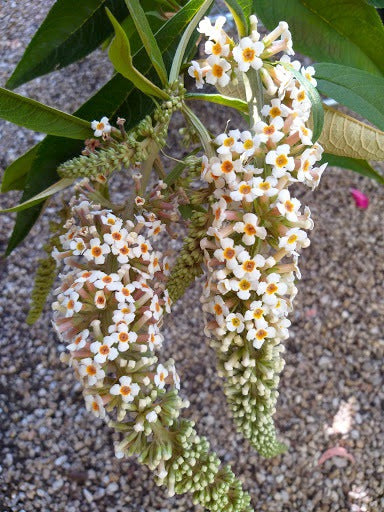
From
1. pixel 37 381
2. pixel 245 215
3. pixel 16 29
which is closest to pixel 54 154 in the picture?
pixel 245 215

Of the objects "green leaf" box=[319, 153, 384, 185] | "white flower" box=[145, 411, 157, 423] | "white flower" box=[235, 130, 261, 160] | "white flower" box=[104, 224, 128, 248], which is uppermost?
"white flower" box=[235, 130, 261, 160]

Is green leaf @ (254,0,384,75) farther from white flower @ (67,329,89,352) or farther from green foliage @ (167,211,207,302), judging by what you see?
white flower @ (67,329,89,352)

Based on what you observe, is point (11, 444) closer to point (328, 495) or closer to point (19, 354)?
point (19, 354)

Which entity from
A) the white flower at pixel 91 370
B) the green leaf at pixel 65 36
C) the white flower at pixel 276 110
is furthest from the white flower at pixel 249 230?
the green leaf at pixel 65 36

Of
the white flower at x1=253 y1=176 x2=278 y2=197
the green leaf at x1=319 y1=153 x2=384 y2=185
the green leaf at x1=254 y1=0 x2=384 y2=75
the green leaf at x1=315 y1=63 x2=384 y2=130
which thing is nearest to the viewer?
Answer: the white flower at x1=253 y1=176 x2=278 y2=197

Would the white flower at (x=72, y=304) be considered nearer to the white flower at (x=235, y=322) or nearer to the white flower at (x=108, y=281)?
the white flower at (x=108, y=281)

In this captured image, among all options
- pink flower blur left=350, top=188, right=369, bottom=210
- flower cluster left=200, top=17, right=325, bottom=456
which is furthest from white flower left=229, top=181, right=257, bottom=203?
pink flower blur left=350, top=188, right=369, bottom=210
